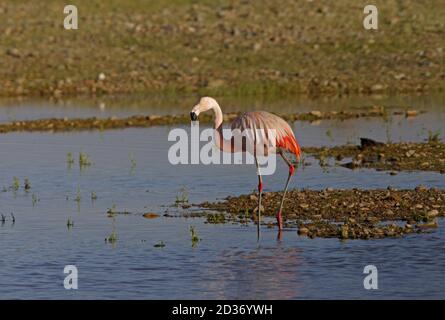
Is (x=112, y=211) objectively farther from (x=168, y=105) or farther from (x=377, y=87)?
(x=377, y=87)

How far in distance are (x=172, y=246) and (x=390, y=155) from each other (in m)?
6.82

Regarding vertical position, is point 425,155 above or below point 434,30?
below

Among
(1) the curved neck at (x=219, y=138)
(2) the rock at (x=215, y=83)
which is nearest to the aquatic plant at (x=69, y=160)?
(1) the curved neck at (x=219, y=138)

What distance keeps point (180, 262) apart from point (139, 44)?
77.4 ft

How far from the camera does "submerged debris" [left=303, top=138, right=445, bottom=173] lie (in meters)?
18.9

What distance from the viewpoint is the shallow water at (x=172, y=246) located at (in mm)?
12008

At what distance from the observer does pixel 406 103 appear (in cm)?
2873

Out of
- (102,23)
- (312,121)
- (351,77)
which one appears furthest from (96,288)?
(102,23)

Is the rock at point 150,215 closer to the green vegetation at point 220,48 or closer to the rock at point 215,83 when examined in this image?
the green vegetation at point 220,48

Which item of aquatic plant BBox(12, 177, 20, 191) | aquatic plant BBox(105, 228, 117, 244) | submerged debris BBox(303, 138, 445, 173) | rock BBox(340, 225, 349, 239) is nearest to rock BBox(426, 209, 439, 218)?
rock BBox(340, 225, 349, 239)

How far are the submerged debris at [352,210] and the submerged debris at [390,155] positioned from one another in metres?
2.45

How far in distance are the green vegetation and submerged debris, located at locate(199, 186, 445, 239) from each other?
15074 millimetres
